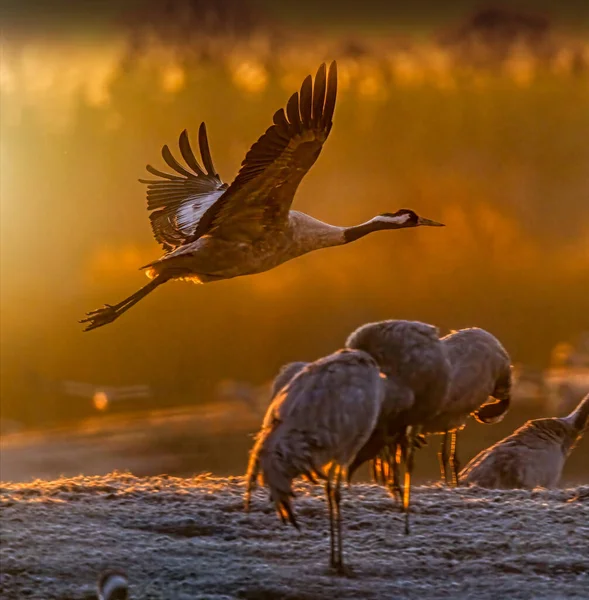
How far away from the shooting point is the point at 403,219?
1.92 meters

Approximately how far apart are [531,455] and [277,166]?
3.39 feet

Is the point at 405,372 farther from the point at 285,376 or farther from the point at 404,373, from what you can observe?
the point at 285,376

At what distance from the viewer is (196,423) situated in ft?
7.19

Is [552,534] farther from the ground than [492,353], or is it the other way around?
[492,353]

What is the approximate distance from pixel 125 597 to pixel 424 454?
0.95m

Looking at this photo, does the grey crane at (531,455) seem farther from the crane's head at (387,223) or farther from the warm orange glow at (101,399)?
the warm orange glow at (101,399)

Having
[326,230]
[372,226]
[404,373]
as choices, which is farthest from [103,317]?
[404,373]

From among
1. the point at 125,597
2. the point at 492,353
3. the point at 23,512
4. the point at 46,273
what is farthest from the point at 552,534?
the point at 46,273

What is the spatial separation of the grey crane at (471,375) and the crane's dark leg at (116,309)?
2.19 feet

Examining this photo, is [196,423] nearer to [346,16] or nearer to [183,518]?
[183,518]

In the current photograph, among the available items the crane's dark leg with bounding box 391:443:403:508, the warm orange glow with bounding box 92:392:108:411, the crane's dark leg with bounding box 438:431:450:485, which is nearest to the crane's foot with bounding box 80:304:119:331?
the warm orange glow with bounding box 92:392:108:411

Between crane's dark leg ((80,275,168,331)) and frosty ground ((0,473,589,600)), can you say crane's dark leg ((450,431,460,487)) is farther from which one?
crane's dark leg ((80,275,168,331))

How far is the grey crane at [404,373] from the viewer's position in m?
1.58

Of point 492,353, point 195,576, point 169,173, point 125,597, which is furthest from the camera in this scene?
point 169,173
